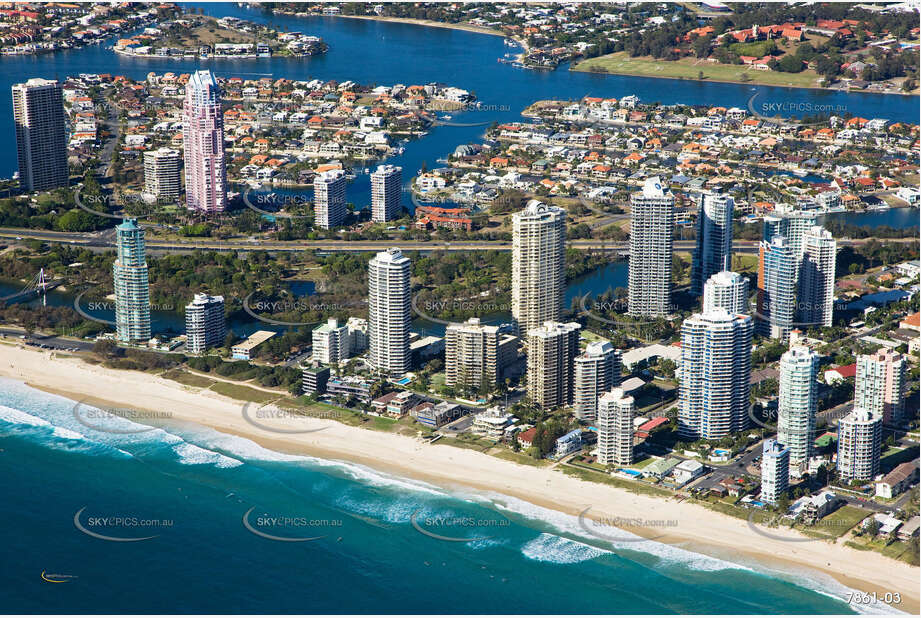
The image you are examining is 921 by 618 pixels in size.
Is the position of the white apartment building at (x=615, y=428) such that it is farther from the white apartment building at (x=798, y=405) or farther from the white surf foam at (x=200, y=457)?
the white surf foam at (x=200, y=457)

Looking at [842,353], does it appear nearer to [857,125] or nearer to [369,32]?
[857,125]

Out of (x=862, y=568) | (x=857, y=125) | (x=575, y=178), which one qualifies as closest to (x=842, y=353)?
(x=862, y=568)

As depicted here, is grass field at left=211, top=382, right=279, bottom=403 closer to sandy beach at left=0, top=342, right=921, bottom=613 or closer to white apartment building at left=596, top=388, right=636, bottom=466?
sandy beach at left=0, top=342, right=921, bottom=613

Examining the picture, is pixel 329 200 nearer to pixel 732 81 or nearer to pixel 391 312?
pixel 391 312

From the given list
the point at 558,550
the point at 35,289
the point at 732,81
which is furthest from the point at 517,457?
the point at 732,81

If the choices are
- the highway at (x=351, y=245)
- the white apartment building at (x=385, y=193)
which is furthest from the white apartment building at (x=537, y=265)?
the white apartment building at (x=385, y=193)

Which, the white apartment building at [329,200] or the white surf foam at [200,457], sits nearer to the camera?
the white surf foam at [200,457]
